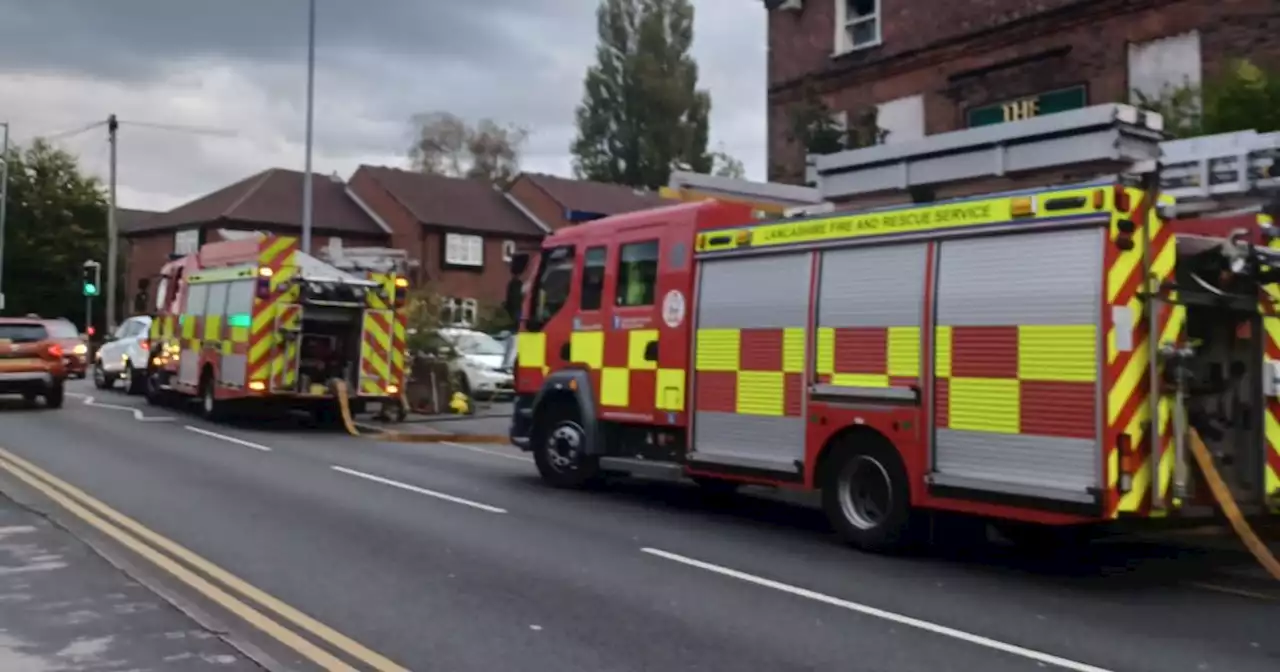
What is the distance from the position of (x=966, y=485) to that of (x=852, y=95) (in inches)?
581

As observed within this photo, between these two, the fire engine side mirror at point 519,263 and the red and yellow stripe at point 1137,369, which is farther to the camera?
the fire engine side mirror at point 519,263

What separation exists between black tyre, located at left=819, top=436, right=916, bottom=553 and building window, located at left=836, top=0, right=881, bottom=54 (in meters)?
13.9

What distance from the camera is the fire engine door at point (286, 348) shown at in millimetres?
18547

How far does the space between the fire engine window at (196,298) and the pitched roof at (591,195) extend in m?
34.1

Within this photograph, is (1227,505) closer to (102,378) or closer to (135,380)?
(135,380)

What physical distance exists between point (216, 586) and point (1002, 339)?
5.20m

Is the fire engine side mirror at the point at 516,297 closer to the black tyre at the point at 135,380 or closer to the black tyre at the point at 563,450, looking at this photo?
the black tyre at the point at 563,450

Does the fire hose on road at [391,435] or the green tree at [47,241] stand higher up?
the green tree at [47,241]

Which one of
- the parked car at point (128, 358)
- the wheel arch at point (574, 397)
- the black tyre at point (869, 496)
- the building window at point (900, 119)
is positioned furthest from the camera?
the parked car at point (128, 358)

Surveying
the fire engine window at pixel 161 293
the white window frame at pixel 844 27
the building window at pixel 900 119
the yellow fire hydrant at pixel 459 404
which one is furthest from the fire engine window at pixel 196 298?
the white window frame at pixel 844 27

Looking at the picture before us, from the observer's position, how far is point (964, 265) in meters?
8.54

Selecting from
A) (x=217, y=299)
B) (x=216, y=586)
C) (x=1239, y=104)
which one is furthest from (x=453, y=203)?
(x=216, y=586)

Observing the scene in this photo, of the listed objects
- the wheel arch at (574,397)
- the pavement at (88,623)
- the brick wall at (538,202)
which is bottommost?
the pavement at (88,623)

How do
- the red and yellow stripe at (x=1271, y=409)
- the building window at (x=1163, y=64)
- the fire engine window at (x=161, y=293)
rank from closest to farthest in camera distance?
the red and yellow stripe at (x=1271, y=409) < the building window at (x=1163, y=64) < the fire engine window at (x=161, y=293)
